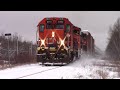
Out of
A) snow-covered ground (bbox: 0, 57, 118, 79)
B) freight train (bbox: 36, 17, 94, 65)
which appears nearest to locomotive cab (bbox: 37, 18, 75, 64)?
freight train (bbox: 36, 17, 94, 65)

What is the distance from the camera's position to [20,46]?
32.7 m

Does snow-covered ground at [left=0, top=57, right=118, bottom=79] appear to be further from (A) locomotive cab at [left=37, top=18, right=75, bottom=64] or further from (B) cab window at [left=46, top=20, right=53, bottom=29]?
(B) cab window at [left=46, top=20, right=53, bottom=29]

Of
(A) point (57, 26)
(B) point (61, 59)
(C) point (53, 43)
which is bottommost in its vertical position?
(B) point (61, 59)

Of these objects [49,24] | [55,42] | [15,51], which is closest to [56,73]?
[55,42]

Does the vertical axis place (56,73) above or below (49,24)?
below

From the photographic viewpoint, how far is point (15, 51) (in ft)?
87.4

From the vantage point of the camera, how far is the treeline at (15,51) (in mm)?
23577

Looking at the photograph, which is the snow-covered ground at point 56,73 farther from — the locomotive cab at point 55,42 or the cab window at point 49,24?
the cab window at point 49,24

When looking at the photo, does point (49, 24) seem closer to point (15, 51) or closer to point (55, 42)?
point (55, 42)

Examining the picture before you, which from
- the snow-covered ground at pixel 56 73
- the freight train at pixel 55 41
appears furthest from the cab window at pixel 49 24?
the snow-covered ground at pixel 56 73
